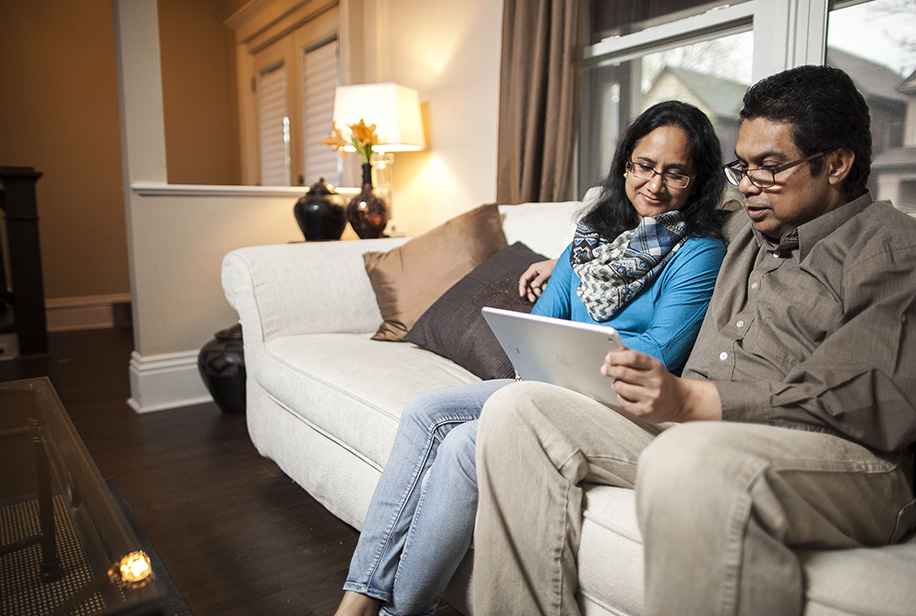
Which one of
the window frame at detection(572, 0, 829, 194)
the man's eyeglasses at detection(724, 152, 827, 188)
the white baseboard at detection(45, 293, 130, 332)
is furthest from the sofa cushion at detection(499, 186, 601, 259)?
the white baseboard at detection(45, 293, 130, 332)

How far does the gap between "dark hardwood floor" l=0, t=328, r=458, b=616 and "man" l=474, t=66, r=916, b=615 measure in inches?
20.2

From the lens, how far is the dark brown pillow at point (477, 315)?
69.2 inches

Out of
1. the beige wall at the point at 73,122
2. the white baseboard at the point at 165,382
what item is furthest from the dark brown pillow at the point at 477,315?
the beige wall at the point at 73,122

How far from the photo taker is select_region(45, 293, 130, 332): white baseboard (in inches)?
189

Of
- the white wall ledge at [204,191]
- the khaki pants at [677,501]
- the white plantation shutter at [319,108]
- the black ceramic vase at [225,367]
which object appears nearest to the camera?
the khaki pants at [677,501]

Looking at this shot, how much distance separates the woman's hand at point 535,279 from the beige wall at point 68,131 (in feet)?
14.1

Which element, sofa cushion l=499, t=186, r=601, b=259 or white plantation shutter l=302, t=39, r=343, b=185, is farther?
white plantation shutter l=302, t=39, r=343, b=185

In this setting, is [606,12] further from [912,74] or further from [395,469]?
[395,469]

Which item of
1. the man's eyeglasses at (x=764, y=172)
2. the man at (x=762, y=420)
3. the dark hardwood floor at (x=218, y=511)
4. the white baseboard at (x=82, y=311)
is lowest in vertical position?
the dark hardwood floor at (x=218, y=511)

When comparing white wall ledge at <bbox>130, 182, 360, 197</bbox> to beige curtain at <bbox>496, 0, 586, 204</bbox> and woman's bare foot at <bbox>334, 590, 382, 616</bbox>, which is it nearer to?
beige curtain at <bbox>496, 0, 586, 204</bbox>

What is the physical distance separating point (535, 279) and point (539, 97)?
0.96 meters

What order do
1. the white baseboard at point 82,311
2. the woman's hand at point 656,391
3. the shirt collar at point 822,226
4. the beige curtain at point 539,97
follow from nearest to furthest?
the woman's hand at point 656,391 < the shirt collar at point 822,226 < the beige curtain at point 539,97 < the white baseboard at point 82,311

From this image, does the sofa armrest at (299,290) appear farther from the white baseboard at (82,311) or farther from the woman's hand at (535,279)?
the white baseboard at (82,311)

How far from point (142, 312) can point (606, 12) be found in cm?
222
